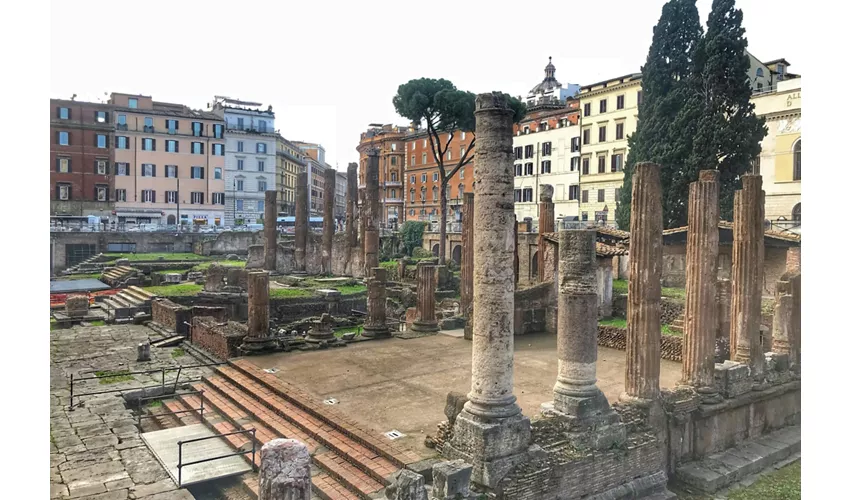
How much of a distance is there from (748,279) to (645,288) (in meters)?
3.41

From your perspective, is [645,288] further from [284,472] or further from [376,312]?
[376,312]

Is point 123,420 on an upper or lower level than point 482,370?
lower

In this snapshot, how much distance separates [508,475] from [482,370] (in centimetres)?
133

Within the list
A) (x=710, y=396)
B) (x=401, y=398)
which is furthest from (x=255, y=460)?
(x=710, y=396)

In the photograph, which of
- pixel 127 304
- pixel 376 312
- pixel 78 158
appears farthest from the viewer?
pixel 127 304

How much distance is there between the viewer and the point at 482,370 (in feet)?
25.5

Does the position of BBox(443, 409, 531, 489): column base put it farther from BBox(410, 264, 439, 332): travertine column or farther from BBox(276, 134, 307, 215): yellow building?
BBox(276, 134, 307, 215): yellow building

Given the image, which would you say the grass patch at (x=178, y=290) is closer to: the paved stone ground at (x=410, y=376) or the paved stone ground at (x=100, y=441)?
the paved stone ground at (x=100, y=441)

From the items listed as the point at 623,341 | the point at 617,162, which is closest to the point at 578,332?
the point at 623,341

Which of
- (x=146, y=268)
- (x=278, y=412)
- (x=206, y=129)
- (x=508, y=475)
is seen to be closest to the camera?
(x=508, y=475)

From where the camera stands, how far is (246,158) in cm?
5003

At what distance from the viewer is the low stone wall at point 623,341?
618 inches

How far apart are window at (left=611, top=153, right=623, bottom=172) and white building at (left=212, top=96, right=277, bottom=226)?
91.8 ft

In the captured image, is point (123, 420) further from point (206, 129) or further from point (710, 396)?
point (206, 129)
